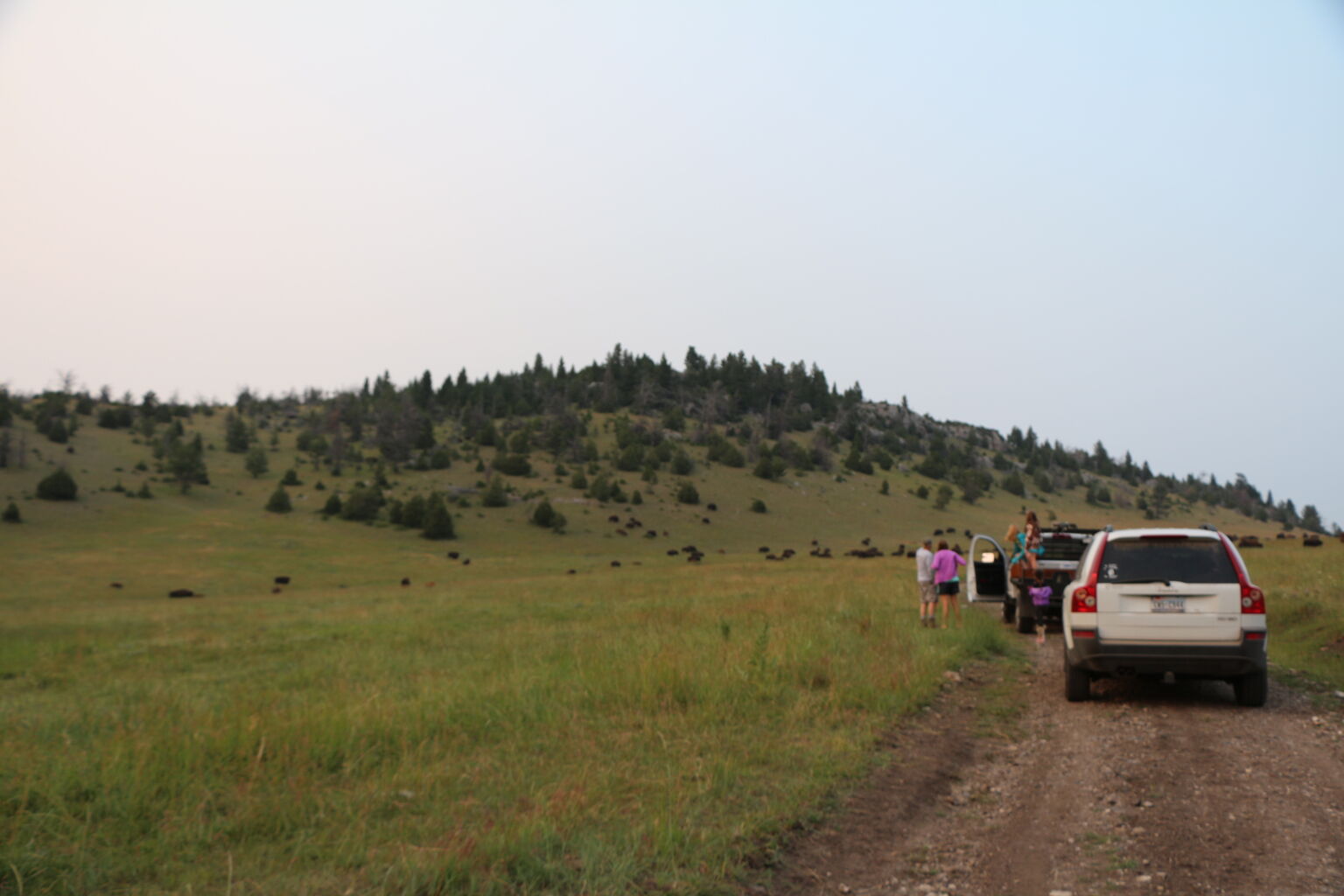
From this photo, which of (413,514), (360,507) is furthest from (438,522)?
(360,507)

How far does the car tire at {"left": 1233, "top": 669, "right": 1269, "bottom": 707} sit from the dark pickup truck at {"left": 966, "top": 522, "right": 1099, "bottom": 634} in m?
5.84

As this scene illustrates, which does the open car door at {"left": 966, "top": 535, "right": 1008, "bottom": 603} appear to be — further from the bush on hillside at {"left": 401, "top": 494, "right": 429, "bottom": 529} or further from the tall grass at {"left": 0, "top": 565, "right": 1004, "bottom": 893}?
the bush on hillside at {"left": 401, "top": 494, "right": 429, "bottom": 529}

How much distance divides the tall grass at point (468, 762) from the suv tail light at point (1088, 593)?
2.08m

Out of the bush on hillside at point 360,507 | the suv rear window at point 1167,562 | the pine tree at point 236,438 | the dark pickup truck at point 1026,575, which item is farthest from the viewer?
the pine tree at point 236,438

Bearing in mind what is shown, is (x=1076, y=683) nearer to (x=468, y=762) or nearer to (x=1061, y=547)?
(x=468, y=762)

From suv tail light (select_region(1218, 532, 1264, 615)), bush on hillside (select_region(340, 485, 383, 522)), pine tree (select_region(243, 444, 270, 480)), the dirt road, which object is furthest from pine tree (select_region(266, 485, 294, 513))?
suv tail light (select_region(1218, 532, 1264, 615))

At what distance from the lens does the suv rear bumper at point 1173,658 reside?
921 centimetres

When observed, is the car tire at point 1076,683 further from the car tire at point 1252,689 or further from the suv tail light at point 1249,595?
the suv tail light at point 1249,595

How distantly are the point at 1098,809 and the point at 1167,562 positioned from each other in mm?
4546

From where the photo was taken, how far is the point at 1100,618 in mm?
9641

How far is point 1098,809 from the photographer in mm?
6246

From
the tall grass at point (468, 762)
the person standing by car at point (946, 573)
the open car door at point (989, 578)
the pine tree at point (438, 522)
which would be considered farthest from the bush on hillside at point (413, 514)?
the open car door at point (989, 578)

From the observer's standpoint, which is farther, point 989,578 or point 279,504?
point 279,504

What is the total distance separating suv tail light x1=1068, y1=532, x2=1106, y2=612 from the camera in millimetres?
9742
